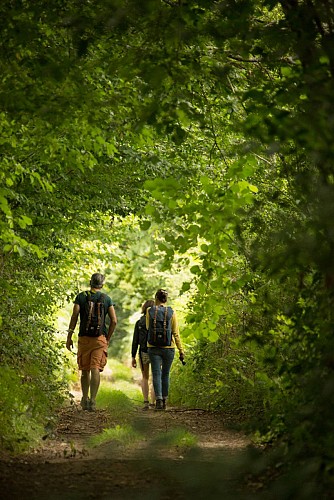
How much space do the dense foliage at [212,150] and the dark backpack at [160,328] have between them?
2.82 ft

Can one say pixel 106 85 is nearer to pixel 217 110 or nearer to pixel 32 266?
pixel 217 110

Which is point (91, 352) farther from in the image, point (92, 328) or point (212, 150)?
point (212, 150)

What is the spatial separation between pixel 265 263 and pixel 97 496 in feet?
6.47

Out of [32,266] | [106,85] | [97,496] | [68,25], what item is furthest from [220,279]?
[32,266]

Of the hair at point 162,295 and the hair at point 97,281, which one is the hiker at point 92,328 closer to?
the hair at point 97,281

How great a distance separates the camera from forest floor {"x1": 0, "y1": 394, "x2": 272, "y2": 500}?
544 cm

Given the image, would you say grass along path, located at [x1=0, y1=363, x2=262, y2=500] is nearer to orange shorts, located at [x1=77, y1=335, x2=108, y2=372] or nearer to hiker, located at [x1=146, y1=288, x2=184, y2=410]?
orange shorts, located at [x1=77, y1=335, x2=108, y2=372]

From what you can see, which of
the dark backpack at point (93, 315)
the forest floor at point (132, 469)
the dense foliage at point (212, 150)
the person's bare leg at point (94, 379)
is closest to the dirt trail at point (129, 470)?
the forest floor at point (132, 469)

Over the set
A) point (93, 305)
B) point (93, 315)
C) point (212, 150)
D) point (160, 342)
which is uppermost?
point (212, 150)

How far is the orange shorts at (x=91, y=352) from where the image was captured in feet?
39.2

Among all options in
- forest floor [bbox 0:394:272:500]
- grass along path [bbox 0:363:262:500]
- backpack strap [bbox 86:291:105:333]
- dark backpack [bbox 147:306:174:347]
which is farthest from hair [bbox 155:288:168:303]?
forest floor [bbox 0:394:272:500]

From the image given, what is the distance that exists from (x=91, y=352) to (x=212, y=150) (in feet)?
14.1

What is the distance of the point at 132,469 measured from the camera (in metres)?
6.29

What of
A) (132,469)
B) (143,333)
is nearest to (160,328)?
(143,333)
